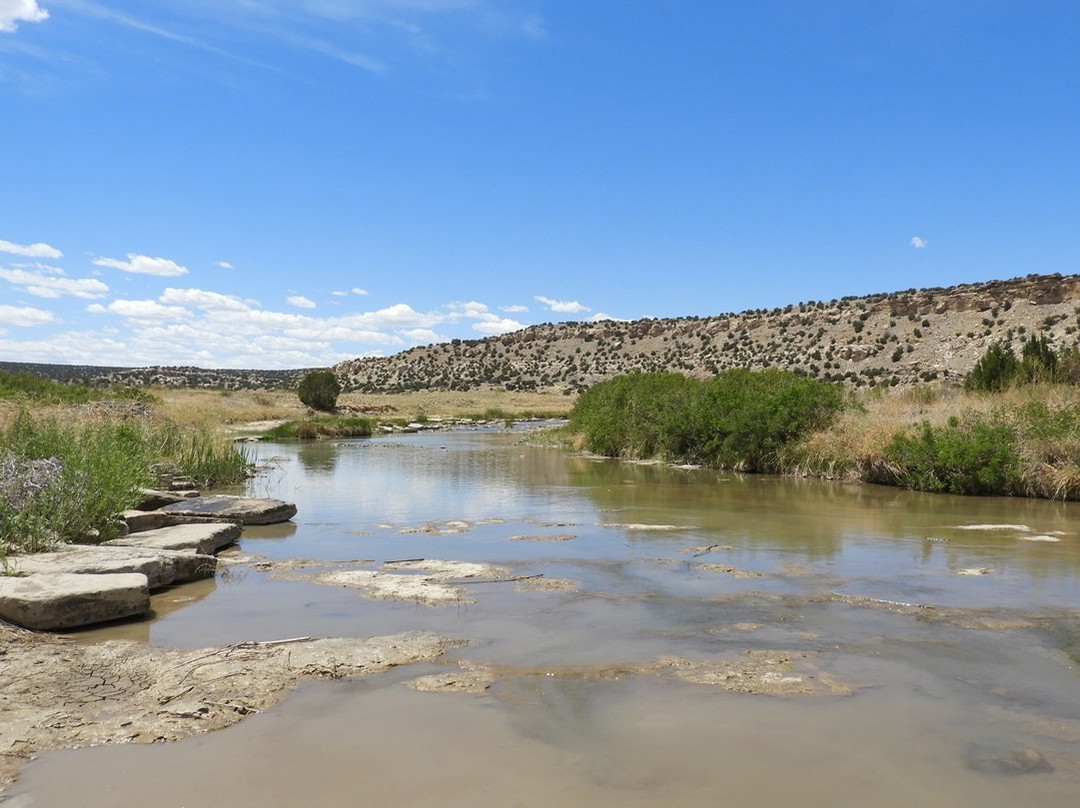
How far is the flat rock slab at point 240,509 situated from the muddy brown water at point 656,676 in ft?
1.89

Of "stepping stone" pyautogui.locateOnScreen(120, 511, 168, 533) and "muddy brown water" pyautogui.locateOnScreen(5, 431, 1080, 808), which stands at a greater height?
"stepping stone" pyautogui.locateOnScreen(120, 511, 168, 533)

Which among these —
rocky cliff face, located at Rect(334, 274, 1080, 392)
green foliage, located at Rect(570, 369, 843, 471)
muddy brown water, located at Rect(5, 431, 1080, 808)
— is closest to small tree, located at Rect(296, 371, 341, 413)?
rocky cliff face, located at Rect(334, 274, 1080, 392)

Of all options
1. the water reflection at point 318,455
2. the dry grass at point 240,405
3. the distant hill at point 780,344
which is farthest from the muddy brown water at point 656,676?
the distant hill at point 780,344

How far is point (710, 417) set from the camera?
23672 mm

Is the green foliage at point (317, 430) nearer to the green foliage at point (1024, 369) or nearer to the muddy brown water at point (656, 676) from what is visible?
the green foliage at point (1024, 369)

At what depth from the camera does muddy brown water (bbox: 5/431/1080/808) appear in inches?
175

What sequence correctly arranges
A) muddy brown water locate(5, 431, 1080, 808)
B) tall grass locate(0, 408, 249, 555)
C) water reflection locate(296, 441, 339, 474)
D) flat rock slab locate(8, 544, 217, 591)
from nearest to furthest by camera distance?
muddy brown water locate(5, 431, 1080, 808)
flat rock slab locate(8, 544, 217, 591)
tall grass locate(0, 408, 249, 555)
water reflection locate(296, 441, 339, 474)

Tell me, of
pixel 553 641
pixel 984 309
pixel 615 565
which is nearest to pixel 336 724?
pixel 553 641

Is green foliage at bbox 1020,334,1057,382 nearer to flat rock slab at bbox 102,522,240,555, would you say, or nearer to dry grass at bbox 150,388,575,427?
flat rock slab at bbox 102,522,240,555

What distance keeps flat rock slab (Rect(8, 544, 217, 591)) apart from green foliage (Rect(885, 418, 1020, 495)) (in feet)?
44.8

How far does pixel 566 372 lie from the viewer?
8631cm

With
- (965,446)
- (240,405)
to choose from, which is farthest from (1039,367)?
(240,405)

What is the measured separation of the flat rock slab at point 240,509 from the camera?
12.8 metres

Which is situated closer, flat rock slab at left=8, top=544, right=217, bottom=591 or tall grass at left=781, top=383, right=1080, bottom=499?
flat rock slab at left=8, top=544, right=217, bottom=591
